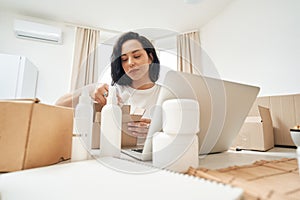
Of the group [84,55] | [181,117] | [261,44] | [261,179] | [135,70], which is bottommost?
[261,179]

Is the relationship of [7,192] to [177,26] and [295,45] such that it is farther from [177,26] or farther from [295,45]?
[177,26]

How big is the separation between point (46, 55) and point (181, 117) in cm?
260

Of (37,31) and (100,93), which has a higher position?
(37,31)

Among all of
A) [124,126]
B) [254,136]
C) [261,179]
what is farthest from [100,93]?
[254,136]

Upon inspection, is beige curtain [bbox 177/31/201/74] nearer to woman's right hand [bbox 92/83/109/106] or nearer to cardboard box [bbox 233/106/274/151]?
cardboard box [bbox 233/106/274/151]

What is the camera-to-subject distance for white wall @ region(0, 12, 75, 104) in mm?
2186

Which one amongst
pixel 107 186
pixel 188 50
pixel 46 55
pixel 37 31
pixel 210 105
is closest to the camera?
pixel 107 186

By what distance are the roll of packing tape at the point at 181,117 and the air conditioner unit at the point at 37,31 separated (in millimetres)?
2504

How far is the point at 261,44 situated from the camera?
5.35 feet

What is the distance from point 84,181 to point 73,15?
2.53 metres

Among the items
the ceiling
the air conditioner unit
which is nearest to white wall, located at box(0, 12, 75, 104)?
the air conditioner unit

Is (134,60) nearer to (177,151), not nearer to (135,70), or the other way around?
(135,70)

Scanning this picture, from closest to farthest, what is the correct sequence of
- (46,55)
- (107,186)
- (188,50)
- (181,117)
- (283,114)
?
1. (107,186)
2. (181,117)
3. (283,114)
4. (46,55)
5. (188,50)

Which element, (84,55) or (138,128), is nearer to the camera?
(138,128)
